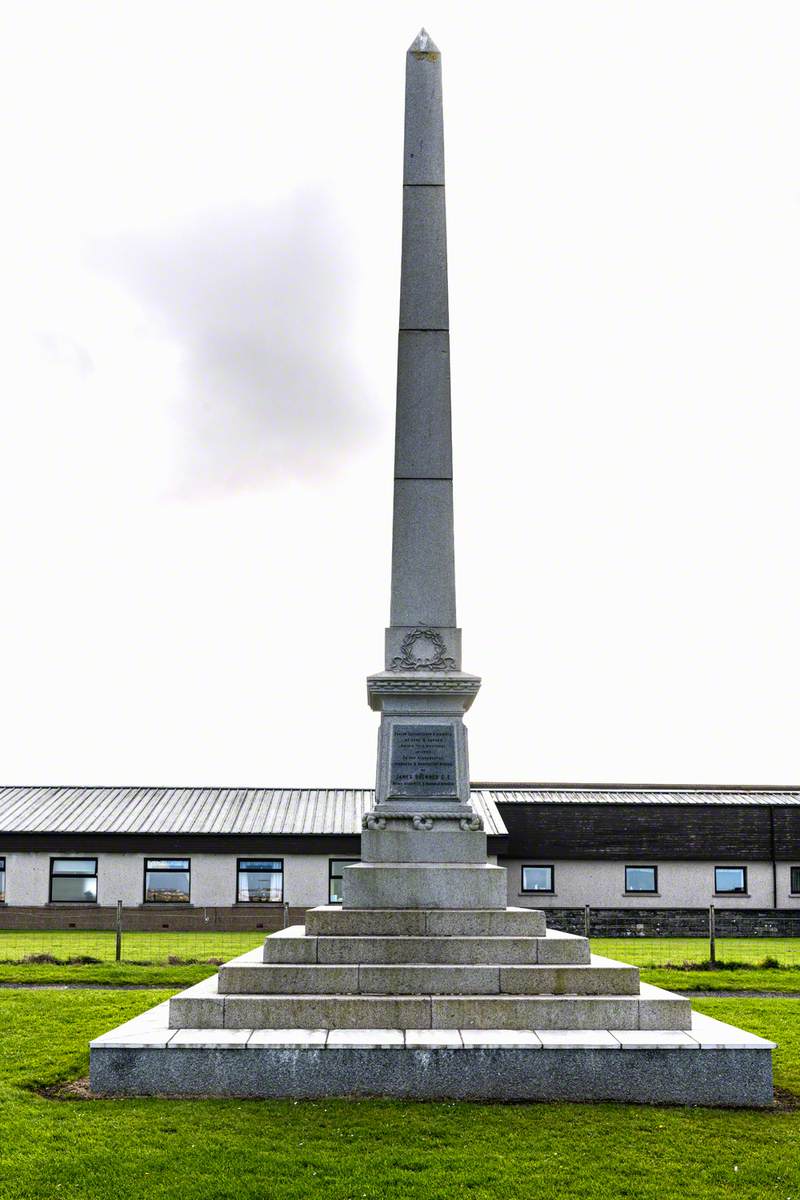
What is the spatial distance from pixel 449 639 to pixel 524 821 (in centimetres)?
2365

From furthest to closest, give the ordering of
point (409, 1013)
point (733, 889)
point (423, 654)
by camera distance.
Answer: point (733, 889)
point (423, 654)
point (409, 1013)

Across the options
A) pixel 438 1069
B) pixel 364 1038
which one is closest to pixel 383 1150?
pixel 438 1069

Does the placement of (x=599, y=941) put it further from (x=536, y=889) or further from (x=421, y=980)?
(x=421, y=980)

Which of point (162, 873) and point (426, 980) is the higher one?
point (426, 980)

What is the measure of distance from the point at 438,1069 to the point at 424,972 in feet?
4.82

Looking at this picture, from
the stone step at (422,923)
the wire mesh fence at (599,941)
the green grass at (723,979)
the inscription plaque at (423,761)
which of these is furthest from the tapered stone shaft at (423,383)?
the wire mesh fence at (599,941)

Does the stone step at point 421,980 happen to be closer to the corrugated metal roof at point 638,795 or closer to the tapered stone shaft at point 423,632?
the tapered stone shaft at point 423,632

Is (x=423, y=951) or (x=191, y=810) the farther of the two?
(x=191, y=810)

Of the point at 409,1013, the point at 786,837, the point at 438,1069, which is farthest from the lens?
the point at 786,837

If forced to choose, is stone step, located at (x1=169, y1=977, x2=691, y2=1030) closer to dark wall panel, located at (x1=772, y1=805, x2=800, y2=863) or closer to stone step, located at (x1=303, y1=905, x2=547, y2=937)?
stone step, located at (x1=303, y1=905, x2=547, y2=937)

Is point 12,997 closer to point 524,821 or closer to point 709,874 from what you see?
point 524,821

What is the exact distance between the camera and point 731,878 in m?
36.4

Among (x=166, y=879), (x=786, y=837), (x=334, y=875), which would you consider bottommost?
(x=166, y=879)

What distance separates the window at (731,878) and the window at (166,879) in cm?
1719
